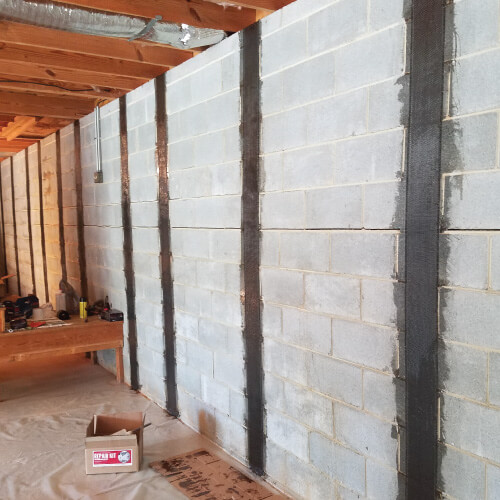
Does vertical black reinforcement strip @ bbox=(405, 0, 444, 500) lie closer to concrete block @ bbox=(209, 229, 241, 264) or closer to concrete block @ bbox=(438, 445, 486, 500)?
concrete block @ bbox=(438, 445, 486, 500)

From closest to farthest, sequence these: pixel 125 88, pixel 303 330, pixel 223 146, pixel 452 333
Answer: pixel 452 333 → pixel 303 330 → pixel 223 146 → pixel 125 88

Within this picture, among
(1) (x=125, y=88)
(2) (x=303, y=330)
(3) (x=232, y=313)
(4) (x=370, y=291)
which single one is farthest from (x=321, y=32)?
(1) (x=125, y=88)

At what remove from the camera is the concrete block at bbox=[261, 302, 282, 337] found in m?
2.72

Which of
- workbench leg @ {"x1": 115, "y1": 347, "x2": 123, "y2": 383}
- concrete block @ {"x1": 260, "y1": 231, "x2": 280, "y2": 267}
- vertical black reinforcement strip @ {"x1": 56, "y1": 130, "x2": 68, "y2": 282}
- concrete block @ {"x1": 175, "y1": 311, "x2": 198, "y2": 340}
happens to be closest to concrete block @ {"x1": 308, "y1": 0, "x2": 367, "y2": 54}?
concrete block @ {"x1": 260, "y1": 231, "x2": 280, "y2": 267}

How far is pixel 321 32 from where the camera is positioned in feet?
7.68

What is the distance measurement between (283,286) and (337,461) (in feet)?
3.01

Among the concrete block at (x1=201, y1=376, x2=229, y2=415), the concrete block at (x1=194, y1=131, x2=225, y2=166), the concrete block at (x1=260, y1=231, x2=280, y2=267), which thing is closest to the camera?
the concrete block at (x1=260, y1=231, x2=280, y2=267)

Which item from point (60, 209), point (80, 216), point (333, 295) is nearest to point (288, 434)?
point (333, 295)

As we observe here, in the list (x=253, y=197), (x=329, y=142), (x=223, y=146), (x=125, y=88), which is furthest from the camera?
(x=125, y=88)

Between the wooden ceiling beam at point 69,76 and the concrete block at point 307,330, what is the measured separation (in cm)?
238

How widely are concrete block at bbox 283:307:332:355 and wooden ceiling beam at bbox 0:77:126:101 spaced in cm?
278

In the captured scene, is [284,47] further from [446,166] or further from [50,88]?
[50,88]

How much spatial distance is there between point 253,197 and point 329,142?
25.8 inches

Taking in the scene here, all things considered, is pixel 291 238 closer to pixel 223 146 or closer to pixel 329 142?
pixel 329 142
